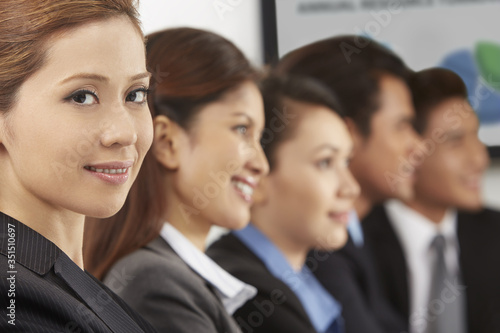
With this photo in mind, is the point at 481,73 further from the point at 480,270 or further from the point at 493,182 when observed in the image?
the point at 480,270

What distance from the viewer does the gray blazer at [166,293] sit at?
0.55 metres

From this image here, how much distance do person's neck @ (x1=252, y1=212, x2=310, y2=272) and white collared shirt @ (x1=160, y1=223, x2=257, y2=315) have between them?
17 cm

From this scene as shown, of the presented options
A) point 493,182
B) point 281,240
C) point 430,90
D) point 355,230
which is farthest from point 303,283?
point 493,182

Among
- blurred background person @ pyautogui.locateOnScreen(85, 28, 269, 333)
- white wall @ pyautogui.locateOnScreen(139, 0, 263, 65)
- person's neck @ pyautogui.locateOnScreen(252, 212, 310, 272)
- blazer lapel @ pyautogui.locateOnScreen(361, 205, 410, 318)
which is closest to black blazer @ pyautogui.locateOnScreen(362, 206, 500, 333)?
blazer lapel @ pyautogui.locateOnScreen(361, 205, 410, 318)

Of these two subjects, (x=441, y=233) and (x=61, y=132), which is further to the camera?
(x=441, y=233)

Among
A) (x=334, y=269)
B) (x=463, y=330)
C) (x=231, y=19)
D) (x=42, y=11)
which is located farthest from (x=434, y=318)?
(x=42, y=11)

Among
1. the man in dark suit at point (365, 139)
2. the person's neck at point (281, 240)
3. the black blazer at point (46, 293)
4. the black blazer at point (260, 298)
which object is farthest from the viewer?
the man in dark suit at point (365, 139)

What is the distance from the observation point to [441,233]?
3.78ft

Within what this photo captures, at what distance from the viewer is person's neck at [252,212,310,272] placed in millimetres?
820

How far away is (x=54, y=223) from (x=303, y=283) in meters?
0.46

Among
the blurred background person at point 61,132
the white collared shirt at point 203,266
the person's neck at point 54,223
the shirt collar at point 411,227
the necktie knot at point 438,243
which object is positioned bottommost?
the necktie knot at point 438,243

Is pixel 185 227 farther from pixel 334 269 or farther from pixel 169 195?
pixel 334 269

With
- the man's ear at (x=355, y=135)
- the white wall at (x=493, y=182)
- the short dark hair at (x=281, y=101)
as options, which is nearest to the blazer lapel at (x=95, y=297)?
the short dark hair at (x=281, y=101)

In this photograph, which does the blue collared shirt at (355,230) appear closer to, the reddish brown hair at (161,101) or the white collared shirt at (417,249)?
the white collared shirt at (417,249)
